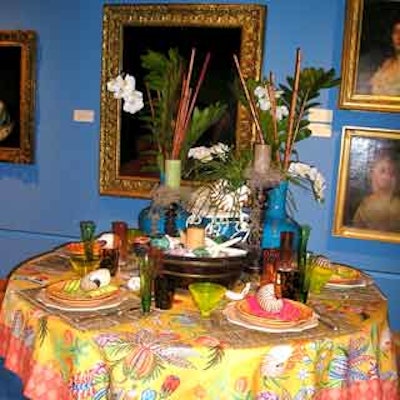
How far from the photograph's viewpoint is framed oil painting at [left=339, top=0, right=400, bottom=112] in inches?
106

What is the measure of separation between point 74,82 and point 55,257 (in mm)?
1408

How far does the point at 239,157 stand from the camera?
2.04 meters

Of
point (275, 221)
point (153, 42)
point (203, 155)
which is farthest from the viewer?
point (153, 42)

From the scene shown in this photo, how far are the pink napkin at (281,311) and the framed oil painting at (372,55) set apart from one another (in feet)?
4.97

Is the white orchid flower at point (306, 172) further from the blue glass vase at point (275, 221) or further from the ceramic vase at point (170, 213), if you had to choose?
the ceramic vase at point (170, 213)

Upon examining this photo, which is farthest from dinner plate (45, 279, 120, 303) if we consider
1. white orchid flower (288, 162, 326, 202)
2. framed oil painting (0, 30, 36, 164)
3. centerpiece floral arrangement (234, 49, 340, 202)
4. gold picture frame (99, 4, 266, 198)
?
framed oil painting (0, 30, 36, 164)

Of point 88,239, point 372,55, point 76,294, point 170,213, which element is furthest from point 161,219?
point 372,55

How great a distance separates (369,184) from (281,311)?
1511mm

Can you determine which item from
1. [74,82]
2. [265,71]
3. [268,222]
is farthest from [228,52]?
[268,222]

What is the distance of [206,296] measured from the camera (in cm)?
151

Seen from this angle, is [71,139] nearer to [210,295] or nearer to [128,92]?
[128,92]

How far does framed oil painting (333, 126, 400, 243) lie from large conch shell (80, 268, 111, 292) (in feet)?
5.11

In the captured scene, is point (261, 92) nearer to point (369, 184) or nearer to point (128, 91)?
point (128, 91)

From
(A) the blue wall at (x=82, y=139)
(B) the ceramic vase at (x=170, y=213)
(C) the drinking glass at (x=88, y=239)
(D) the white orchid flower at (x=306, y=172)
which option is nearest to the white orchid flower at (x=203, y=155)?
(B) the ceramic vase at (x=170, y=213)
